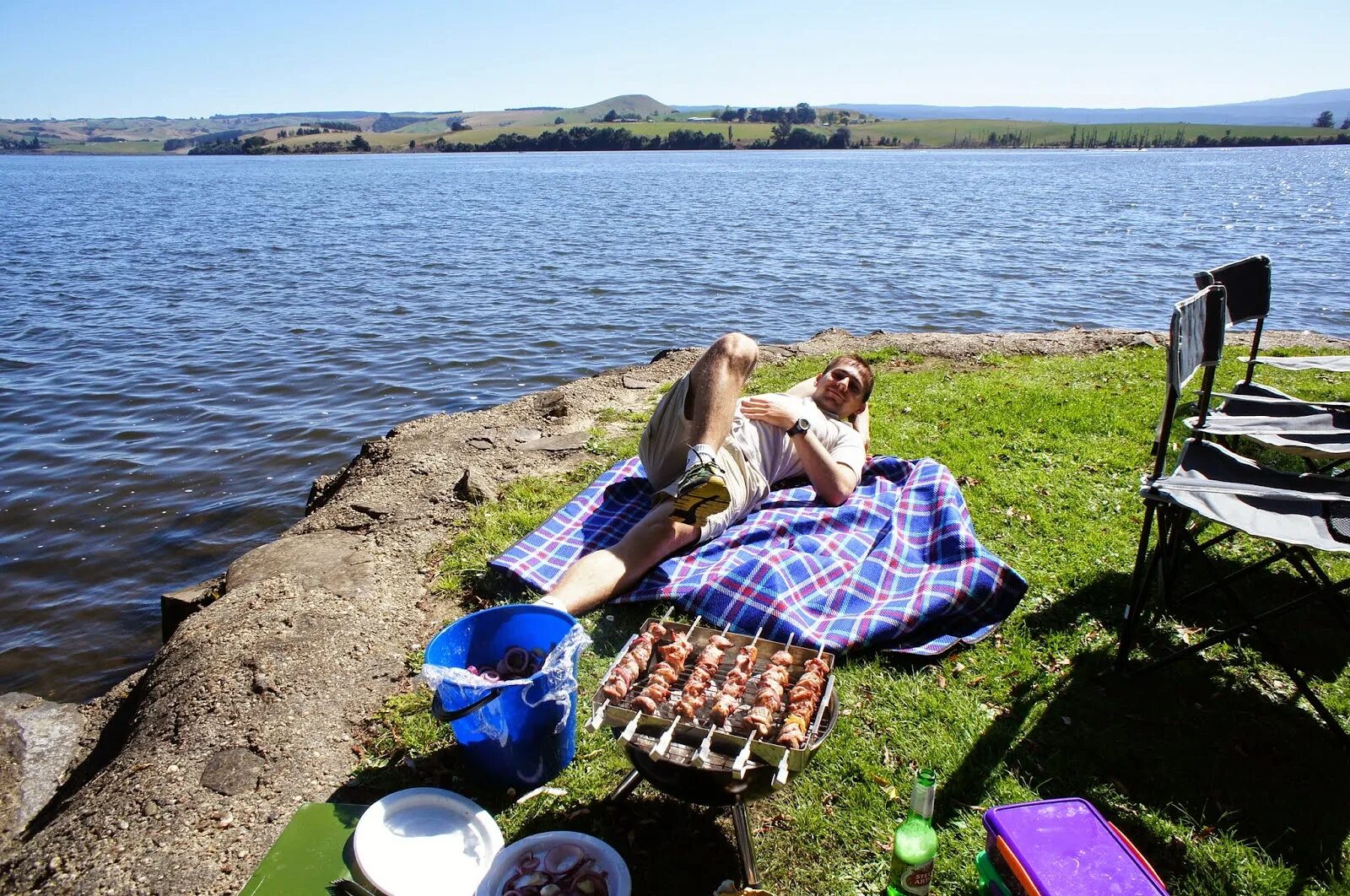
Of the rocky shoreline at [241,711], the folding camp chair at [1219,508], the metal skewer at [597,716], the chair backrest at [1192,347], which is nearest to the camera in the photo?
the metal skewer at [597,716]

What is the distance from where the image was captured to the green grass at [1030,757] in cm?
327

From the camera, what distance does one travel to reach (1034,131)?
166875 mm

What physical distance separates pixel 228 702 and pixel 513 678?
1.58 meters

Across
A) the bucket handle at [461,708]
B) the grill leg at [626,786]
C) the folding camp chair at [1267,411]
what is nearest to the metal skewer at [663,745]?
the grill leg at [626,786]

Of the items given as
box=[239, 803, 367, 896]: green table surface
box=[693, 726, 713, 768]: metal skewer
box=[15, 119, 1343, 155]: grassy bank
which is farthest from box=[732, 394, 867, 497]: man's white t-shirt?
box=[15, 119, 1343, 155]: grassy bank

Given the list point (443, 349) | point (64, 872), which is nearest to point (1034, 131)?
point (443, 349)

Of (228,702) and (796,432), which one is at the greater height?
(796,432)

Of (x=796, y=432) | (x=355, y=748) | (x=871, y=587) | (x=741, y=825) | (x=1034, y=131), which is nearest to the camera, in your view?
(x=741, y=825)

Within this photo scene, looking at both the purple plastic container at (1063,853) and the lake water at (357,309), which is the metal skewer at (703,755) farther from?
the lake water at (357,309)

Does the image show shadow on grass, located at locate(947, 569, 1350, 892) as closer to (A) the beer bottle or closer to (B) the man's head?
(A) the beer bottle

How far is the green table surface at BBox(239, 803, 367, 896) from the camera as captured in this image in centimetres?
292

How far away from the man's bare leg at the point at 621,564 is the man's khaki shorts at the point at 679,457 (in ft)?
0.74

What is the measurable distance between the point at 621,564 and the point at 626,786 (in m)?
1.50

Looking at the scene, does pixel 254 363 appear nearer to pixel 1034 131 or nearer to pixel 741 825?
pixel 741 825
